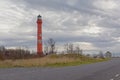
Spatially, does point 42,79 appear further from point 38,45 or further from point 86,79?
point 38,45

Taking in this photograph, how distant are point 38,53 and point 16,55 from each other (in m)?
5.36

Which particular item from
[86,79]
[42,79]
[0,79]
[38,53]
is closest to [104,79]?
[86,79]

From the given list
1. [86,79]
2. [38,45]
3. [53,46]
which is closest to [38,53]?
[38,45]

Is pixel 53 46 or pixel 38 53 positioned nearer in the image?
pixel 38 53

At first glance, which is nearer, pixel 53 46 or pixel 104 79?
pixel 104 79

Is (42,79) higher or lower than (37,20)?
lower

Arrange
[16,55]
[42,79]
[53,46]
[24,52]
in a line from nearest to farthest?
1. [42,79]
2. [16,55]
3. [24,52]
4. [53,46]

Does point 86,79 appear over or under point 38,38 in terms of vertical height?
under

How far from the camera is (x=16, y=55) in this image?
292 ft

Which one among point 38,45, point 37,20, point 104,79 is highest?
point 37,20

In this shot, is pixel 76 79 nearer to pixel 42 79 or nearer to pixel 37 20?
pixel 42 79

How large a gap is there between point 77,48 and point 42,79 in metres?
97.6

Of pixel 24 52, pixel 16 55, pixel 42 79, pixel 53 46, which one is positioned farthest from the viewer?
pixel 53 46

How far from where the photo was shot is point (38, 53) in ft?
292
